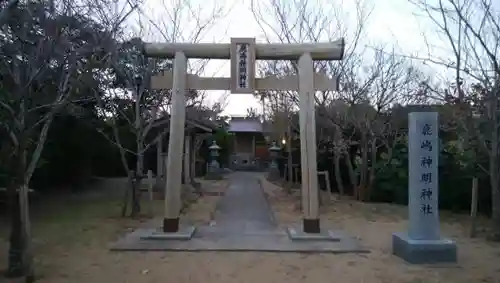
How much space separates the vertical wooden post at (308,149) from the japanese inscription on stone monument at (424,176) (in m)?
2.05

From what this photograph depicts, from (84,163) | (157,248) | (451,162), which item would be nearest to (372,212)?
(451,162)

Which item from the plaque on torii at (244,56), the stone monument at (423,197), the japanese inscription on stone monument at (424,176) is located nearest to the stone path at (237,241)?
the stone monument at (423,197)

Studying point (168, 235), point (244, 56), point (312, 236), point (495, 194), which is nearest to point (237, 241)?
point (168, 235)

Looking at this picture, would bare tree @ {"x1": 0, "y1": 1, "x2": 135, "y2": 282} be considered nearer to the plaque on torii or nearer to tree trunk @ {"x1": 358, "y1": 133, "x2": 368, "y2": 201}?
the plaque on torii

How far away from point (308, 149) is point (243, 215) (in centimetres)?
392

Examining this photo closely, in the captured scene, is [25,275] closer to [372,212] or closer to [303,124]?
[303,124]

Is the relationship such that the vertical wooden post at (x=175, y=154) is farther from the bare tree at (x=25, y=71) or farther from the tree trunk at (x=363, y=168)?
the tree trunk at (x=363, y=168)

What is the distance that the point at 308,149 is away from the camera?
29.9 ft

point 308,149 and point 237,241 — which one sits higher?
point 308,149

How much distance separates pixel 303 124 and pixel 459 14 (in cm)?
321

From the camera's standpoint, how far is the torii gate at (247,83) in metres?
8.99

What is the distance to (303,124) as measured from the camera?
9.17 meters

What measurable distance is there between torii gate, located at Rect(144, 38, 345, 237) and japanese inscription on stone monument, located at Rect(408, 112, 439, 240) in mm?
2069

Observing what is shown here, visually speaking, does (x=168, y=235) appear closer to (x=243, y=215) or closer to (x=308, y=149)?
(x=308, y=149)
